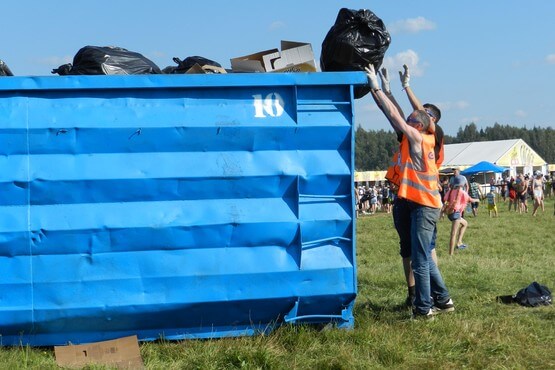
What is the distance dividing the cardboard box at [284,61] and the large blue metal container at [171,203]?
17.9 inches

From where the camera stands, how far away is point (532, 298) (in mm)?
6309

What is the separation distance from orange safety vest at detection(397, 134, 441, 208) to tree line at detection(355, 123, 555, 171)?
111048mm

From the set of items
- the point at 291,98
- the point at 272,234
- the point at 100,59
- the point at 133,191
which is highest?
the point at 100,59

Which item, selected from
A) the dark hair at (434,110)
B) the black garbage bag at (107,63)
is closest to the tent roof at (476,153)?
the dark hair at (434,110)

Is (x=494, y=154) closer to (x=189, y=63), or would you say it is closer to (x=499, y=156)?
(x=499, y=156)

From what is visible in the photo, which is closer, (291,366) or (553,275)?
(291,366)

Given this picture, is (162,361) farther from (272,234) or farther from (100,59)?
(100,59)

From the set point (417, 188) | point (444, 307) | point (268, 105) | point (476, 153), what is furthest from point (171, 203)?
point (476, 153)

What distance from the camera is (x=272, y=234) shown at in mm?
4547

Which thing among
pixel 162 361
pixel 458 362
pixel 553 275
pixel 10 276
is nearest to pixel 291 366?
pixel 162 361

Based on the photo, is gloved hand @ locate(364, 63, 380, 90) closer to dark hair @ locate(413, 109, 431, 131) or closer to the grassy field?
dark hair @ locate(413, 109, 431, 131)

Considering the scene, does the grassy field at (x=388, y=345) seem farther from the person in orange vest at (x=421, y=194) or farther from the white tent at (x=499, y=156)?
the white tent at (x=499, y=156)

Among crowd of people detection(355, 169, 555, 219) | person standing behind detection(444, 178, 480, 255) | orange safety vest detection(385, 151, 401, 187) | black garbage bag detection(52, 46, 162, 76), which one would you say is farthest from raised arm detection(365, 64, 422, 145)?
crowd of people detection(355, 169, 555, 219)

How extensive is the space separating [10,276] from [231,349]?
145cm
